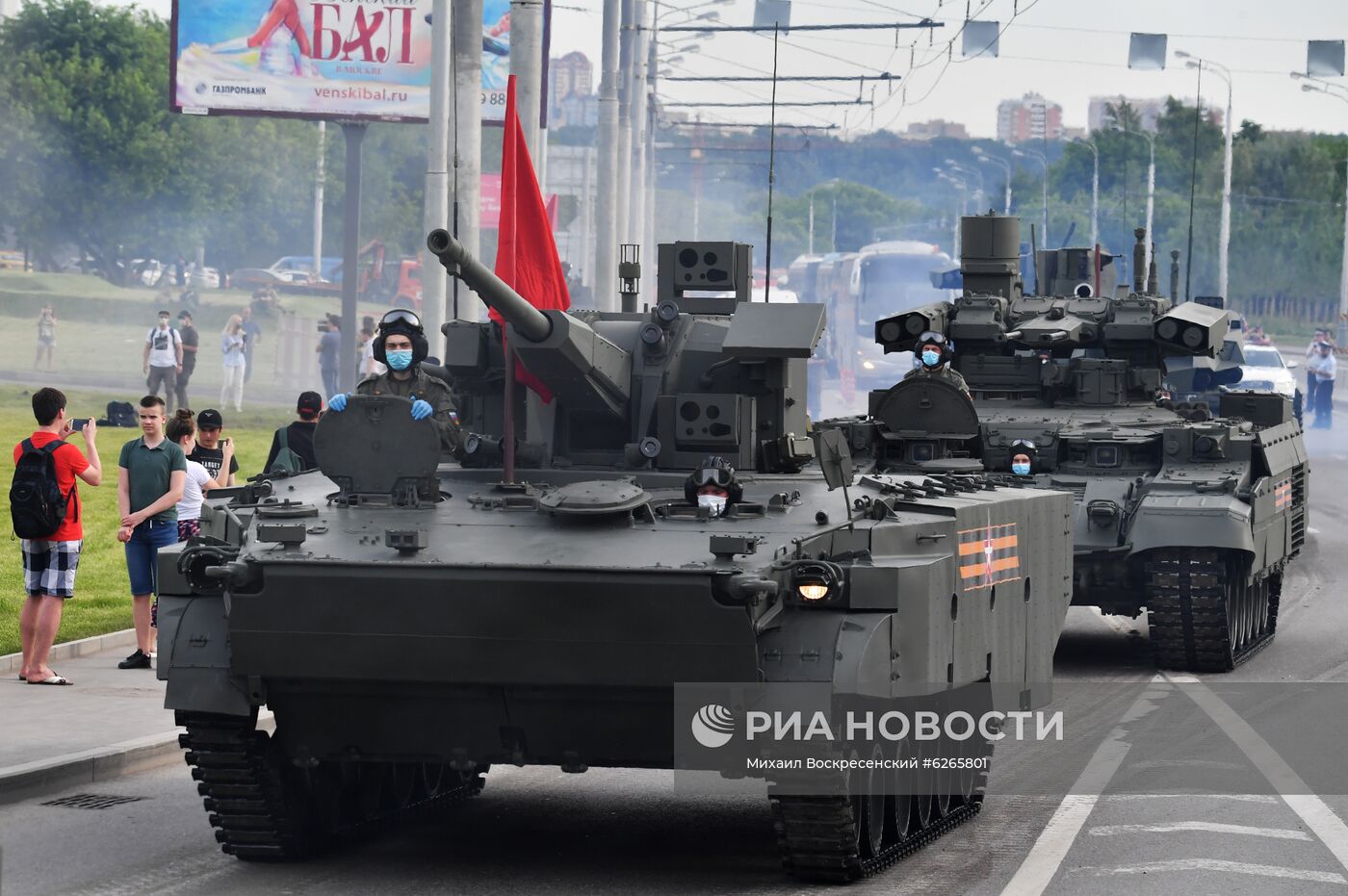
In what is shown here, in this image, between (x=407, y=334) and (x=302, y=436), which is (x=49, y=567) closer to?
(x=302, y=436)

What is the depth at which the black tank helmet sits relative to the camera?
34.9ft

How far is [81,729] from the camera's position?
1311 centimetres

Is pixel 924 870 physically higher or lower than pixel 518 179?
lower

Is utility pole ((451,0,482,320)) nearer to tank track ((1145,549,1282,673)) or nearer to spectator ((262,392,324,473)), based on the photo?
spectator ((262,392,324,473))

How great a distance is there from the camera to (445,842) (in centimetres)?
1109

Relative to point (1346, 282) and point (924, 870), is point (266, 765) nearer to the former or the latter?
point (924, 870)

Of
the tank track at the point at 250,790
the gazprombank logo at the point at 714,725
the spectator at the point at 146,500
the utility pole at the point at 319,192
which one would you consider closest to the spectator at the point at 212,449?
the spectator at the point at 146,500

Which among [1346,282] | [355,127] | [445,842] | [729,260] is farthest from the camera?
[1346,282]

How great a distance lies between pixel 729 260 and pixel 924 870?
3.83 m

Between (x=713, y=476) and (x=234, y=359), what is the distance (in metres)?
27.8

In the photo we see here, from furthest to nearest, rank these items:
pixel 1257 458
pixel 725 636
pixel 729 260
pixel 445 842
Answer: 1. pixel 1257 458
2. pixel 729 260
3. pixel 445 842
4. pixel 725 636

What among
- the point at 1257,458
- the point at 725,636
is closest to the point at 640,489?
the point at 725,636

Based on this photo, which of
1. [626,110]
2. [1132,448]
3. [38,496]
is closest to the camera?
[38,496]

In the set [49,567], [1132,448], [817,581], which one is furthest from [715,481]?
[1132,448]
